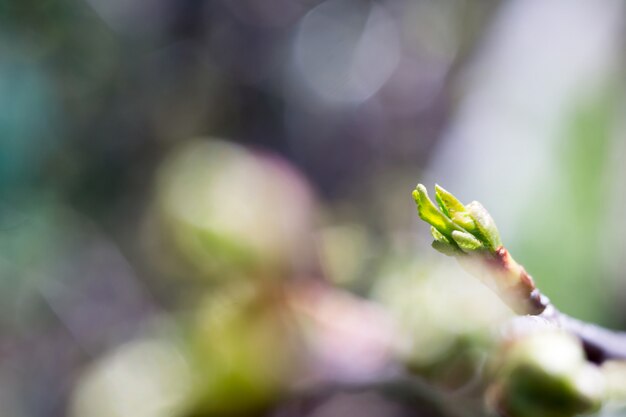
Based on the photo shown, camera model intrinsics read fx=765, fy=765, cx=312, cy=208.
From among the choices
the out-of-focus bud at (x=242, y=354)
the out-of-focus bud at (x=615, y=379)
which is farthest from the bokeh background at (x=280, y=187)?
the out-of-focus bud at (x=615, y=379)

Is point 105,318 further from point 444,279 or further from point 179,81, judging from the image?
point 444,279

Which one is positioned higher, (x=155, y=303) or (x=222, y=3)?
(x=222, y=3)

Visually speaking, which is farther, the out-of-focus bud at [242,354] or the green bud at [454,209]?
the out-of-focus bud at [242,354]

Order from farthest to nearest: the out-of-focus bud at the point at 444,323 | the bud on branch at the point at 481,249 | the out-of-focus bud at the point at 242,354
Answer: the out-of-focus bud at the point at 242,354
the out-of-focus bud at the point at 444,323
the bud on branch at the point at 481,249

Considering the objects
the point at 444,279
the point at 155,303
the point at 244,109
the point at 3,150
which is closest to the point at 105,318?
the point at 155,303

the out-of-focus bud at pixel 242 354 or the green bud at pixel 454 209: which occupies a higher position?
the out-of-focus bud at pixel 242 354

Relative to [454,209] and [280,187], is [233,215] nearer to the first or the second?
[280,187]

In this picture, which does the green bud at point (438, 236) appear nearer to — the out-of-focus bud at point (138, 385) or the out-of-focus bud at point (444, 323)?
the out-of-focus bud at point (444, 323)

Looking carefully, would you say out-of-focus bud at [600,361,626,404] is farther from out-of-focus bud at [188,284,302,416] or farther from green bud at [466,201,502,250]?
out-of-focus bud at [188,284,302,416]

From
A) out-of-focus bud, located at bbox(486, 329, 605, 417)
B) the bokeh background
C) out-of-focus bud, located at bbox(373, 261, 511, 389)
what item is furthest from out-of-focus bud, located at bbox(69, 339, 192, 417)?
out-of-focus bud, located at bbox(486, 329, 605, 417)
